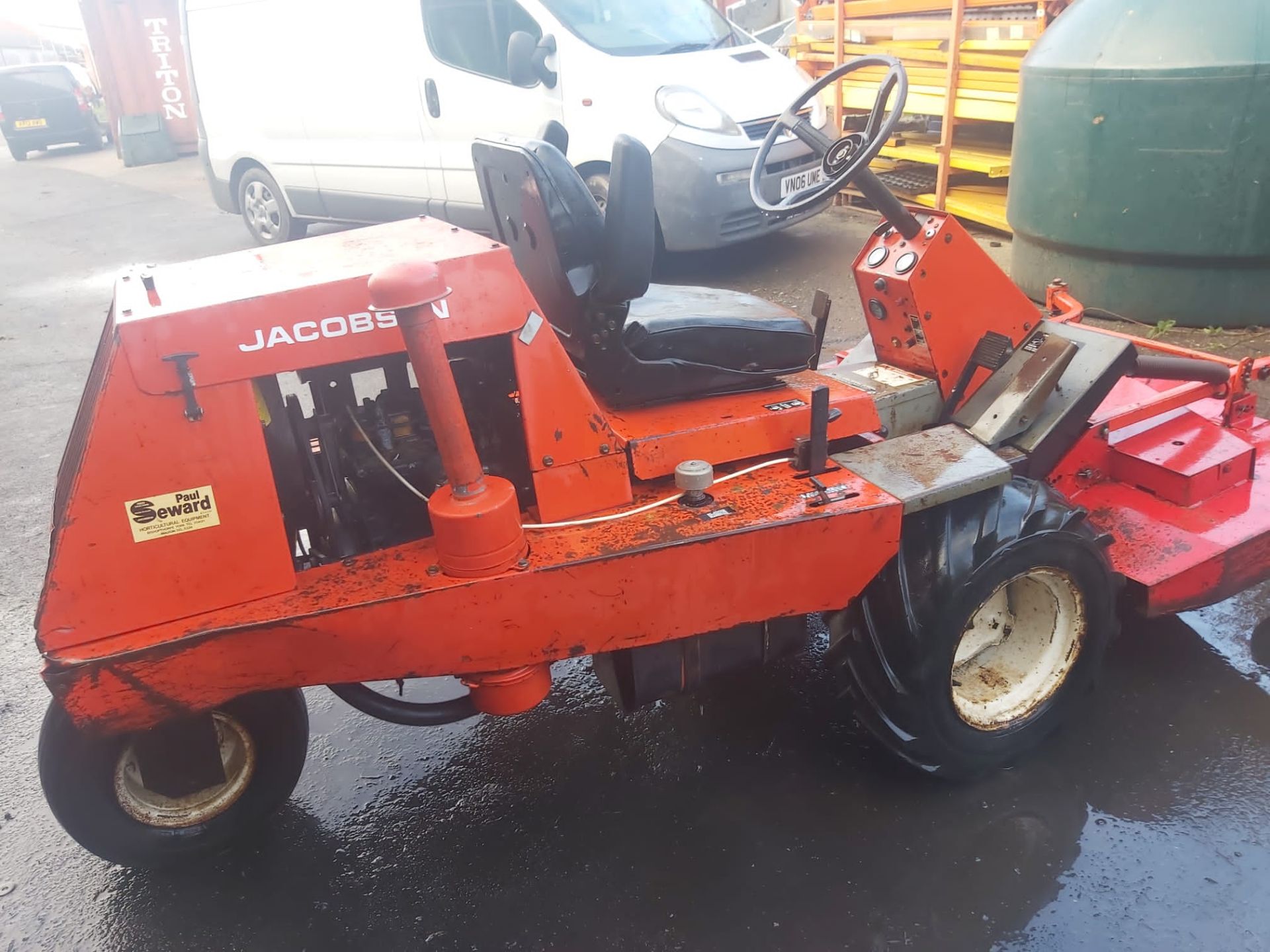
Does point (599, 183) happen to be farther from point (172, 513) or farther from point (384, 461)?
point (172, 513)

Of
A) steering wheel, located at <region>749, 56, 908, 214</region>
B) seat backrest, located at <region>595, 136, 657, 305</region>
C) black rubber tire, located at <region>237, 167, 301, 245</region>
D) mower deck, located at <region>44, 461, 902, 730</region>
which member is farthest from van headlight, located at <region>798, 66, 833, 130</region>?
mower deck, located at <region>44, 461, 902, 730</region>

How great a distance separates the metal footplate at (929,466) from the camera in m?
2.37

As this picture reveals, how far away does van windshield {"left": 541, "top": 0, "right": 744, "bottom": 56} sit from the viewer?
6441 millimetres

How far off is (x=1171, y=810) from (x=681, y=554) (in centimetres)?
146

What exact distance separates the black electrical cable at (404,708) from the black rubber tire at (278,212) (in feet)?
22.9

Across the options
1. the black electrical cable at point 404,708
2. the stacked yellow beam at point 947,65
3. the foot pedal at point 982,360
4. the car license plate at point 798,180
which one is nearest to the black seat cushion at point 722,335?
the foot pedal at point 982,360

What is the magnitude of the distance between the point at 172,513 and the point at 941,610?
177 centimetres

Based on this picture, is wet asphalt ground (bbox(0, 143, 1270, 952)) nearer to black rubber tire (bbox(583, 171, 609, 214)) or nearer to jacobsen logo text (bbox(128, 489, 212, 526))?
jacobsen logo text (bbox(128, 489, 212, 526))

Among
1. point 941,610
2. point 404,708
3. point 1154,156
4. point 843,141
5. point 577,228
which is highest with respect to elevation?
point 843,141

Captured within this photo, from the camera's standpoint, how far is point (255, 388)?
2145 millimetres

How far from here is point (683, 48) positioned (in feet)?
21.5

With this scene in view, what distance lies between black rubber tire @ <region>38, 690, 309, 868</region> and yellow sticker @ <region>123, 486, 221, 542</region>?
459 mm

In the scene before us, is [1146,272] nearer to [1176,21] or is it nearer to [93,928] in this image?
[1176,21]

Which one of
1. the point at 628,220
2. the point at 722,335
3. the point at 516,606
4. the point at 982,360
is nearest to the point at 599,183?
the point at 982,360
